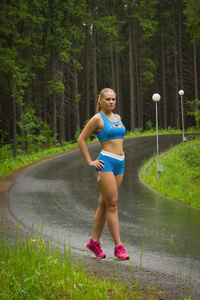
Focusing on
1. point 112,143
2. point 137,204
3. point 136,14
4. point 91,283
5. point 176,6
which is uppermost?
point 176,6

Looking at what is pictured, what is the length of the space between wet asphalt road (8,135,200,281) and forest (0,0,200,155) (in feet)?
13.4

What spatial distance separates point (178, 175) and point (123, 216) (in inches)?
230

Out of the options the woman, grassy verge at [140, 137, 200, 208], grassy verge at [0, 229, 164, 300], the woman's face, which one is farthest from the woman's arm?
grassy verge at [140, 137, 200, 208]

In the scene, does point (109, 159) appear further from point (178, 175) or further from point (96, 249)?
point (178, 175)

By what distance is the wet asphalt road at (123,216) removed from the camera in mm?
5422

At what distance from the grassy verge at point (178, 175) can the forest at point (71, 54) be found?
2.21 metres

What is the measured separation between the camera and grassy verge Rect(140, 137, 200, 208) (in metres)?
10.8

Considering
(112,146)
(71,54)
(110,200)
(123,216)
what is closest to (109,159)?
(112,146)

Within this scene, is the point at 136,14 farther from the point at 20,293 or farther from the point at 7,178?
the point at 20,293

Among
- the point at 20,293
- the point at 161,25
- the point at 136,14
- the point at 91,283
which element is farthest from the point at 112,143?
the point at 161,25

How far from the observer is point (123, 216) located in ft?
27.1

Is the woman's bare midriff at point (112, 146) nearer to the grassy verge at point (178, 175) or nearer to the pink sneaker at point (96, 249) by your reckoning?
the pink sneaker at point (96, 249)

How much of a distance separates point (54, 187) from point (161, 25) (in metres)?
34.4

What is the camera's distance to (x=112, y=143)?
4.74 m
